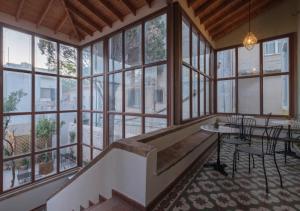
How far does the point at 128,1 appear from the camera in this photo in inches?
181

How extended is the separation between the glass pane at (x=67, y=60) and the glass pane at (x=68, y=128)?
1.62m

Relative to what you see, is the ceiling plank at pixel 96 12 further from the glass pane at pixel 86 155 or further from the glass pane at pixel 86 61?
the glass pane at pixel 86 155

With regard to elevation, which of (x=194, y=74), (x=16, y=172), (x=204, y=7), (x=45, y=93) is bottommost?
(x=16, y=172)

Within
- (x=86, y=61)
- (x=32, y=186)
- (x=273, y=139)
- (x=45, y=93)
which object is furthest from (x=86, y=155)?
(x=273, y=139)

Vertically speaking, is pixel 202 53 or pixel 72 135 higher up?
pixel 202 53

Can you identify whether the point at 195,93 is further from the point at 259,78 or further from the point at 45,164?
the point at 45,164

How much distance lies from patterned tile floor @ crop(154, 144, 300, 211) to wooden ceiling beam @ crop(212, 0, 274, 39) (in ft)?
16.7

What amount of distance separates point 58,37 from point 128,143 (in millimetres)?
5719

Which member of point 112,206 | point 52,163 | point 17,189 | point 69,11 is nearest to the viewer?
point 112,206

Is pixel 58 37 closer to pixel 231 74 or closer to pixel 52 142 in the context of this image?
pixel 52 142

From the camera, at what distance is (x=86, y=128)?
269 inches

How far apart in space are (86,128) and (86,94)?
133cm

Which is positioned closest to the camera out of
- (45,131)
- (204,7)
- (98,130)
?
(204,7)

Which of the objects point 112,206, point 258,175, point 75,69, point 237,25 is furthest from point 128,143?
point 237,25
